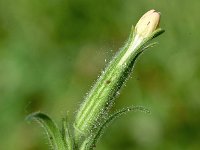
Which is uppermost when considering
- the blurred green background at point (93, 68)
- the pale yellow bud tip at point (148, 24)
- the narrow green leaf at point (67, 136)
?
the pale yellow bud tip at point (148, 24)

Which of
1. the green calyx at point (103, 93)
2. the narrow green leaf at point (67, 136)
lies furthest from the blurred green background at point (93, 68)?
the narrow green leaf at point (67, 136)

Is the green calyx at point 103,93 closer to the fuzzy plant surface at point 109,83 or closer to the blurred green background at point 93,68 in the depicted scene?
the fuzzy plant surface at point 109,83

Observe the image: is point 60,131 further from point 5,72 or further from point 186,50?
point 186,50

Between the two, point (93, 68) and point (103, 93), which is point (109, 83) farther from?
point (93, 68)

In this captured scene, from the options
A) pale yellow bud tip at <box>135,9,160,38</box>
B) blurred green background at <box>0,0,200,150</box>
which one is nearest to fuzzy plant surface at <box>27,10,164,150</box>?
pale yellow bud tip at <box>135,9,160,38</box>

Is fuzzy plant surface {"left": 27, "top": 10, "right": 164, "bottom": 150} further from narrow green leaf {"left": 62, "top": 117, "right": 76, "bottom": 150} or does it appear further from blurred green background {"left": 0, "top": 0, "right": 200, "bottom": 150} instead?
blurred green background {"left": 0, "top": 0, "right": 200, "bottom": 150}
